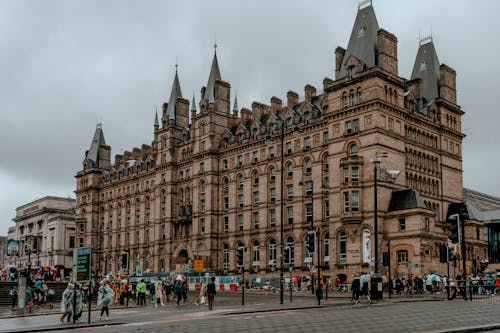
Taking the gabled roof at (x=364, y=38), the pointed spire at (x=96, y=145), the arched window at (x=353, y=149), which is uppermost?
the gabled roof at (x=364, y=38)

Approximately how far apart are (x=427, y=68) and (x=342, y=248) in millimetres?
24671

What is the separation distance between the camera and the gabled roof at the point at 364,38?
6582 cm

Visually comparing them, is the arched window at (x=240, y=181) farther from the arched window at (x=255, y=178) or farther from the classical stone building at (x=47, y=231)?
the classical stone building at (x=47, y=231)

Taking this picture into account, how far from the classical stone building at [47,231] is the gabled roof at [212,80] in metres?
50.4

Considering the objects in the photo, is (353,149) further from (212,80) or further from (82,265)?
(82,265)

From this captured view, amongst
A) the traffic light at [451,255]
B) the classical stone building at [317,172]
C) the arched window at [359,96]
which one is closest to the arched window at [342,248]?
the classical stone building at [317,172]

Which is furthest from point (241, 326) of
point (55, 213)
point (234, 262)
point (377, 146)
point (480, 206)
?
point (55, 213)

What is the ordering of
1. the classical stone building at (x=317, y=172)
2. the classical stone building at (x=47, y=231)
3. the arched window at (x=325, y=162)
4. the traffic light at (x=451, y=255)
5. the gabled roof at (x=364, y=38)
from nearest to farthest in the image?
the traffic light at (x=451, y=255)
the classical stone building at (x=317, y=172)
the gabled roof at (x=364, y=38)
the arched window at (x=325, y=162)
the classical stone building at (x=47, y=231)

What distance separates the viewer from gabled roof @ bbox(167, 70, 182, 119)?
93.1 meters

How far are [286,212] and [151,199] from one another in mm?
28008

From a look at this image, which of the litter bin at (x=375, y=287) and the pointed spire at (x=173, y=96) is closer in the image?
the litter bin at (x=375, y=287)

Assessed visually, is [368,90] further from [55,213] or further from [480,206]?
[55,213]

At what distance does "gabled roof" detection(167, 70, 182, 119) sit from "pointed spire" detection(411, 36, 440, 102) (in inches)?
1386

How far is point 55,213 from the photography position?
134750 mm
